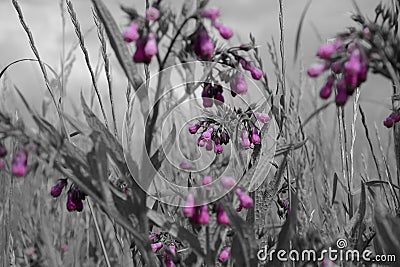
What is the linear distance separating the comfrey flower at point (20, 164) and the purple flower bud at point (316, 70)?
0.77 meters

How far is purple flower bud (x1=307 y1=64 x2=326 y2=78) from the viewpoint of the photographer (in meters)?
1.37

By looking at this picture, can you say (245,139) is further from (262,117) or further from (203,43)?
(203,43)

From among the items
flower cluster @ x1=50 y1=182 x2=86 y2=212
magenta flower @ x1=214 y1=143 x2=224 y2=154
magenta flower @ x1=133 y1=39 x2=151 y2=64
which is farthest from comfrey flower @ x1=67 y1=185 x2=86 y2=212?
magenta flower @ x1=214 y1=143 x2=224 y2=154

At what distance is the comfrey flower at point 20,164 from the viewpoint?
1.34 metres

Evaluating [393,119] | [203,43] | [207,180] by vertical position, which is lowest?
[207,180]

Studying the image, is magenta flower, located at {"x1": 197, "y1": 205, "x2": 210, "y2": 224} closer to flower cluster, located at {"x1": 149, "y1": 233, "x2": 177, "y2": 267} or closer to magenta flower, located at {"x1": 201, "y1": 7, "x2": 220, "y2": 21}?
magenta flower, located at {"x1": 201, "y1": 7, "x2": 220, "y2": 21}

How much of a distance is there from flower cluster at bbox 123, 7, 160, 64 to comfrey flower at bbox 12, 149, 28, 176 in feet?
1.25

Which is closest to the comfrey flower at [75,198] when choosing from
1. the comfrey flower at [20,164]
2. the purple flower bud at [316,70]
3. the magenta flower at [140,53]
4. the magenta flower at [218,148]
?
the comfrey flower at [20,164]

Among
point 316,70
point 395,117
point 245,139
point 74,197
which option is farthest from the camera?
point 245,139

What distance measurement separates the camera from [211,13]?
4.40 feet

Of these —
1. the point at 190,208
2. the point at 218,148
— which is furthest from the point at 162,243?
the point at 190,208

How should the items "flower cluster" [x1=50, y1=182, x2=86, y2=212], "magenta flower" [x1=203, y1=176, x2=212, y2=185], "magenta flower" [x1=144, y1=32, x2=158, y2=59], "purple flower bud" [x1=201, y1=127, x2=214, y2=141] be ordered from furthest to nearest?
"purple flower bud" [x1=201, y1=127, x2=214, y2=141] < "flower cluster" [x1=50, y1=182, x2=86, y2=212] < "magenta flower" [x1=203, y1=176, x2=212, y2=185] < "magenta flower" [x1=144, y1=32, x2=158, y2=59]

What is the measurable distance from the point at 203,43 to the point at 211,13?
0.08 m

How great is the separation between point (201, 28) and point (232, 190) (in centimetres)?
44
